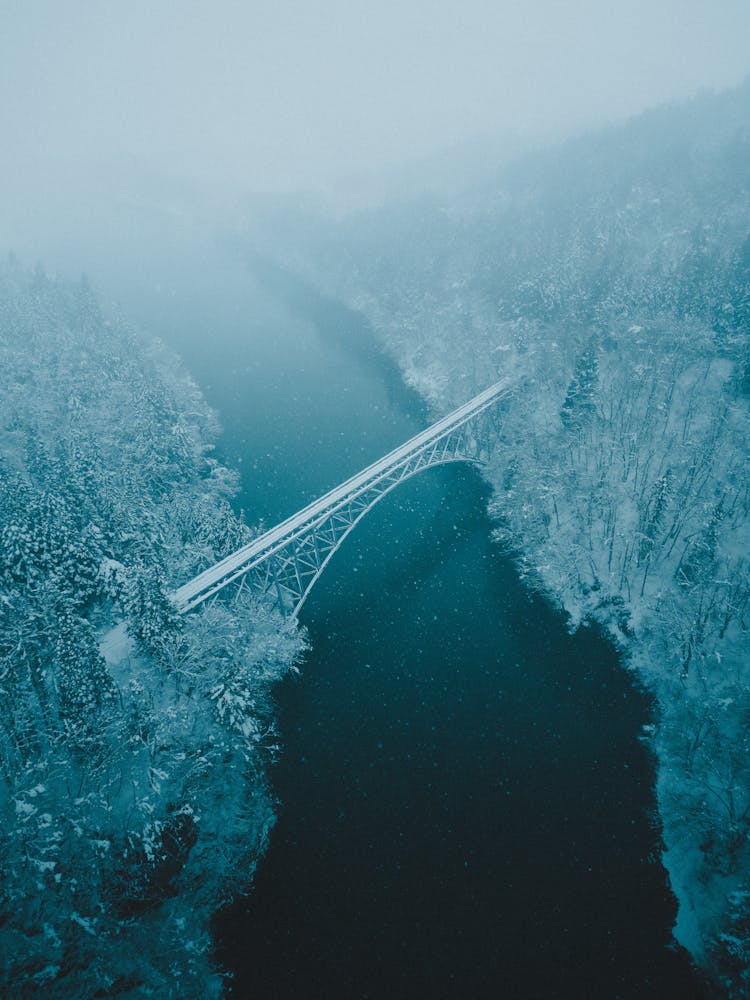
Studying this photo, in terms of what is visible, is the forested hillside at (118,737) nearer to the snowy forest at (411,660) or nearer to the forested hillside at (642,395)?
the snowy forest at (411,660)

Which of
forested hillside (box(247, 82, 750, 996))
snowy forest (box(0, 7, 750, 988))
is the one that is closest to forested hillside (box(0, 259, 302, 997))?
snowy forest (box(0, 7, 750, 988))

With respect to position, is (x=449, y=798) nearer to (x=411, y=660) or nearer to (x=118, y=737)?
(x=411, y=660)

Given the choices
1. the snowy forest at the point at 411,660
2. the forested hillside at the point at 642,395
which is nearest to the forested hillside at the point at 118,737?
the snowy forest at the point at 411,660

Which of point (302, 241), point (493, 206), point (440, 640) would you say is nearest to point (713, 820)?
point (440, 640)

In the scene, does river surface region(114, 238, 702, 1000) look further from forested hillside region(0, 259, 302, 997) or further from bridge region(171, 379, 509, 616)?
bridge region(171, 379, 509, 616)

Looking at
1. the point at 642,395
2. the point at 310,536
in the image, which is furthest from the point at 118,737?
the point at 642,395
